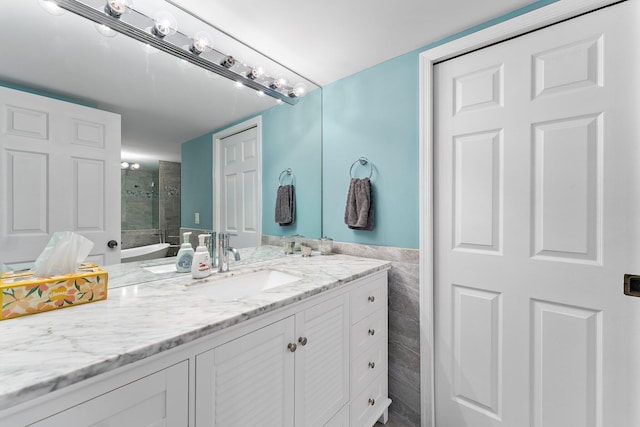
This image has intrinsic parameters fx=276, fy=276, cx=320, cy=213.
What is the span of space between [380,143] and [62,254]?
163cm

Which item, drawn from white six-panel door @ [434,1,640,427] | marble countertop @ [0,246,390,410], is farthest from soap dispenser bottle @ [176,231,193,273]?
white six-panel door @ [434,1,640,427]

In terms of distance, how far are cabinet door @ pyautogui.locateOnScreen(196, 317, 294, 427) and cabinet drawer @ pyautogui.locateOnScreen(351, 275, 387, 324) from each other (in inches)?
17.8

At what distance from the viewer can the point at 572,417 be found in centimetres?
122

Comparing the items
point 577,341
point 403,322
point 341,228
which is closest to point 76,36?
point 341,228

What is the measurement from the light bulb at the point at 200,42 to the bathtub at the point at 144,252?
0.97 meters

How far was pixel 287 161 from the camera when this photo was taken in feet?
6.44

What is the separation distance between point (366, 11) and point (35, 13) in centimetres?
132

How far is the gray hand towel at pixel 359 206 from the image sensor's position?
1787 millimetres

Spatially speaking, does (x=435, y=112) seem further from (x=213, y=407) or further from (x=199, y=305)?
(x=213, y=407)

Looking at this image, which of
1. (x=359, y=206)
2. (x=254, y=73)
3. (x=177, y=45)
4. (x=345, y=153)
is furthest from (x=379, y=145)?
(x=177, y=45)

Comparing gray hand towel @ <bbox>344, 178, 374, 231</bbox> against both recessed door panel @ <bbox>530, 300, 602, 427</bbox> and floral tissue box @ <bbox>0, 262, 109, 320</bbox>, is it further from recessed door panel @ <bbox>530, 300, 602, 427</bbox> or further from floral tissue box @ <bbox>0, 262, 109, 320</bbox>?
floral tissue box @ <bbox>0, 262, 109, 320</bbox>

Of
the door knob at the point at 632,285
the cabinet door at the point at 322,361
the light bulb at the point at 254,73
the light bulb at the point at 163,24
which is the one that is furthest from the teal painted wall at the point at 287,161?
the door knob at the point at 632,285

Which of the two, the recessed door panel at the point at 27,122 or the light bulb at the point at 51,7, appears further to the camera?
the light bulb at the point at 51,7

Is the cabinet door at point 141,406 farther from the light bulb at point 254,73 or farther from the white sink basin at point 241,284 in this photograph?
the light bulb at point 254,73
